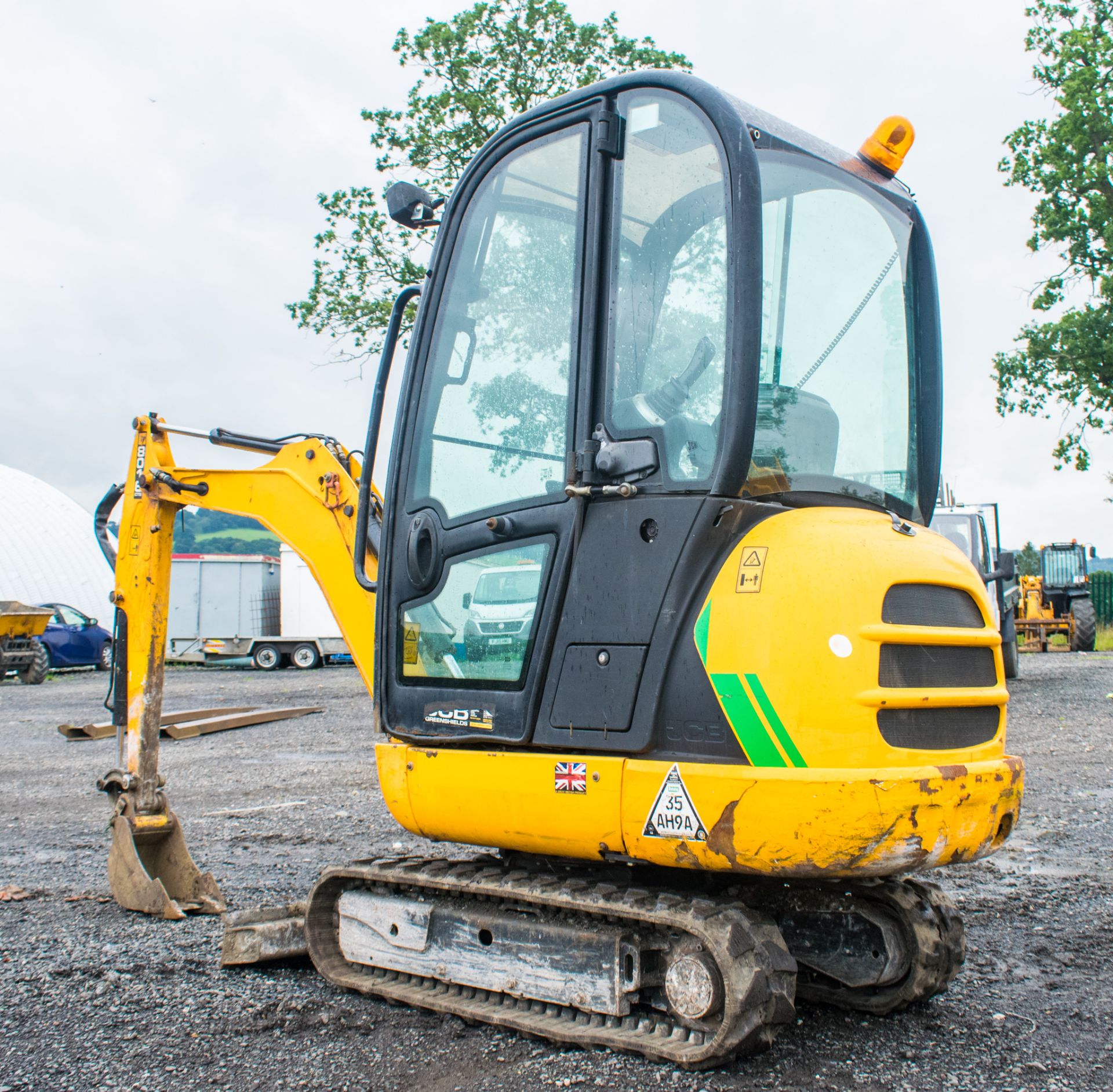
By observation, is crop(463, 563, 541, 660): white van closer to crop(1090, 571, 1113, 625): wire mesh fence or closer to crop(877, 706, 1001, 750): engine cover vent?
crop(877, 706, 1001, 750): engine cover vent

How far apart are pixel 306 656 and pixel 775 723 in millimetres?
24448

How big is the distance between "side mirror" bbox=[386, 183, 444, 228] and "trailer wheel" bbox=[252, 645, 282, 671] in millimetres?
23462

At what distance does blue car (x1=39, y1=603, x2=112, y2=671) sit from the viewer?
81.1 feet

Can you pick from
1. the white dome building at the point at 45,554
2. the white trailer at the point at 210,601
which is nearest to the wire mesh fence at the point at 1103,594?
the white trailer at the point at 210,601

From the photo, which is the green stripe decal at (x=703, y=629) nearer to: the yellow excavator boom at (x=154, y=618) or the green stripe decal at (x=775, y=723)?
the green stripe decal at (x=775, y=723)

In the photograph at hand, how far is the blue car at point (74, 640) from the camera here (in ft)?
81.1

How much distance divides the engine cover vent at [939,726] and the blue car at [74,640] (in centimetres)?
2434

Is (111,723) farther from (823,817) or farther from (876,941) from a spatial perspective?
(823,817)

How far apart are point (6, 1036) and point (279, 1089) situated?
3.40 ft

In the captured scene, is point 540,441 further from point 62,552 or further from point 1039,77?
point 62,552

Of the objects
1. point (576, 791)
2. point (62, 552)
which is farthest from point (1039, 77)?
point (62, 552)

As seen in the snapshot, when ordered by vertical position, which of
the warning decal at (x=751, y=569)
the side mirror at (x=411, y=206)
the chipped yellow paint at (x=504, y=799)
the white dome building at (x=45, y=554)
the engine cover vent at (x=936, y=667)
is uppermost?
the white dome building at (x=45, y=554)

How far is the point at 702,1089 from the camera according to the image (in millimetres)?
2877

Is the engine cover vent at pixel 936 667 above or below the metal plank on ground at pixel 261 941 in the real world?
above
